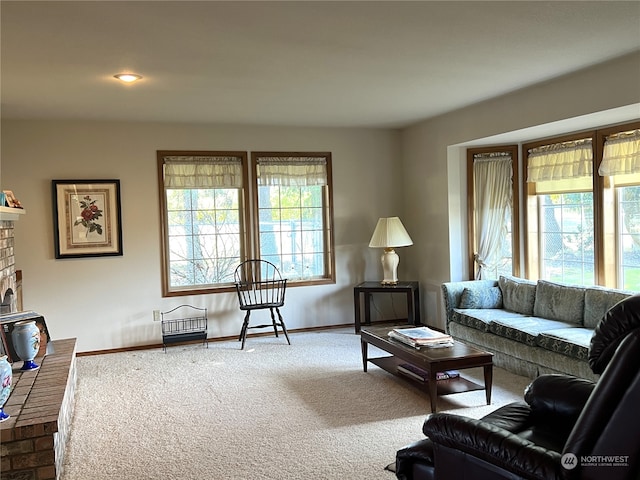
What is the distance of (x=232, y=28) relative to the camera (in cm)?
294

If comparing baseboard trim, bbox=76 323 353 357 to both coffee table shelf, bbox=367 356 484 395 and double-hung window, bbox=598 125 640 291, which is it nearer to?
coffee table shelf, bbox=367 356 484 395

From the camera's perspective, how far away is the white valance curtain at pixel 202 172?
5.91 m

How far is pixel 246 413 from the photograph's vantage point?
149 inches

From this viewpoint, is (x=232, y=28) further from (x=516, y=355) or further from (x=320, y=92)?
(x=516, y=355)

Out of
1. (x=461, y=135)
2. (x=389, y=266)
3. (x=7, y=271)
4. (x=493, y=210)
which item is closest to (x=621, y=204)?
(x=493, y=210)

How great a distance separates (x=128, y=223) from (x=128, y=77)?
7.31 feet

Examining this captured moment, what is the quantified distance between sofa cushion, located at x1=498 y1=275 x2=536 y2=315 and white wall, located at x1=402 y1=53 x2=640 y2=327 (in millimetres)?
786

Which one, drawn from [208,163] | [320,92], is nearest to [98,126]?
[208,163]

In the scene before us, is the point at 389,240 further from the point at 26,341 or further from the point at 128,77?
the point at 26,341

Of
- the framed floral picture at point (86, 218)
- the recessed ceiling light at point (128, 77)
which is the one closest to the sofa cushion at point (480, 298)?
the recessed ceiling light at point (128, 77)

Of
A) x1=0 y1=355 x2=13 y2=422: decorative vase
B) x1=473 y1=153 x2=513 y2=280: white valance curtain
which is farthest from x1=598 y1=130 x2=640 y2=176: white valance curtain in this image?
x1=0 y1=355 x2=13 y2=422: decorative vase

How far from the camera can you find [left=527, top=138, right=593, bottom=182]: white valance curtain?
490 cm

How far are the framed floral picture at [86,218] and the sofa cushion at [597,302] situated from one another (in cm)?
447

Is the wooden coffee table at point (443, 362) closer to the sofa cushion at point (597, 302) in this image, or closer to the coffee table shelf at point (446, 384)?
the coffee table shelf at point (446, 384)
